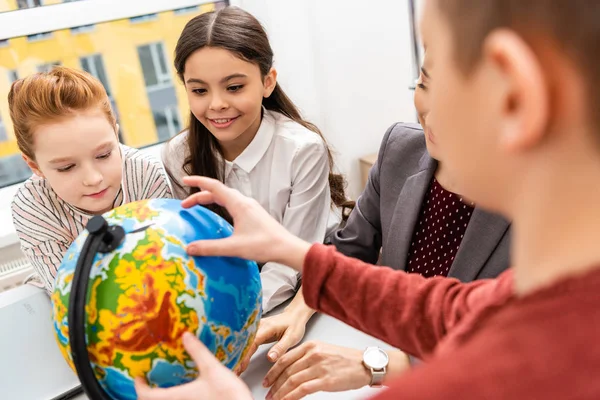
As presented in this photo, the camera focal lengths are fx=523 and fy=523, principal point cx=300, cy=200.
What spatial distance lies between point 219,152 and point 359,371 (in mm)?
824

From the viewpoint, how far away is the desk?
96 cm

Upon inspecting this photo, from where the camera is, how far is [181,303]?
657 mm

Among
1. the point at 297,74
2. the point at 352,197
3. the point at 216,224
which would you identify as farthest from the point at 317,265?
the point at 352,197

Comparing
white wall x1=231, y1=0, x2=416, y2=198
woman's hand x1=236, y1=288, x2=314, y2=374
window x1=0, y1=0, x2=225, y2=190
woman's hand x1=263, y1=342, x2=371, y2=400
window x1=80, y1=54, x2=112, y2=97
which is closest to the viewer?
woman's hand x1=263, y1=342, x2=371, y2=400

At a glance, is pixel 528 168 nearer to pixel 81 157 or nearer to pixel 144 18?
pixel 81 157

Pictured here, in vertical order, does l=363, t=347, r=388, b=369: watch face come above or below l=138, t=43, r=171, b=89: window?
below

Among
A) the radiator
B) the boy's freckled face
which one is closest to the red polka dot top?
the boy's freckled face

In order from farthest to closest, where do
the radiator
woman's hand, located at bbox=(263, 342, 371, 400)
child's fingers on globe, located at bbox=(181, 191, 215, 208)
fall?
the radiator < woman's hand, located at bbox=(263, 342, 371, 400) < child's fingers on globe, located at bbox=(181, 191, 215, 208)

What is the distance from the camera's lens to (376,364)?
0.99m

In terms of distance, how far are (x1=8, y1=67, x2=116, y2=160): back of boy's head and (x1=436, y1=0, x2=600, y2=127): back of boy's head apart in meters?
0.92

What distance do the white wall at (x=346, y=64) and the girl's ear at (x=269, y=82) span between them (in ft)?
2.58

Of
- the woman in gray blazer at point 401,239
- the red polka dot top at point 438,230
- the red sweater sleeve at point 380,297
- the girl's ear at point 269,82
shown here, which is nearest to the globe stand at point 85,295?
the red sweater sleeve at point 380,297

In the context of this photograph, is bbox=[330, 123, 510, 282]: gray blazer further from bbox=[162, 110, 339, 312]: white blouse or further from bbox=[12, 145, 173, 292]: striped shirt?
bbox=[12, 145, 173, 292]: striped shirt

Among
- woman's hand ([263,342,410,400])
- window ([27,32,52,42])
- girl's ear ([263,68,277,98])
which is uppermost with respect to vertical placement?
window ([27,32,52,42])
